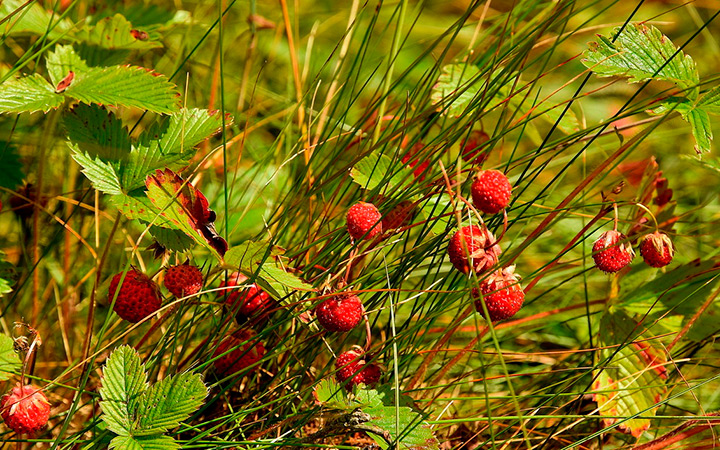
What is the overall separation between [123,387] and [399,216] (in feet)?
1.58

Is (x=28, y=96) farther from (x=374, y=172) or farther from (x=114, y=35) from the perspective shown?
(x=374, y=172)

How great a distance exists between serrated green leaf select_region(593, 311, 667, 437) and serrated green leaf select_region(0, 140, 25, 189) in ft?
3.79

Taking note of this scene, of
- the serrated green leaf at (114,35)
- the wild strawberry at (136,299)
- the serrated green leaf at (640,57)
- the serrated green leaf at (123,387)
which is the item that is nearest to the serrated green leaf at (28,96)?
the serrated green leaf at (114,35)

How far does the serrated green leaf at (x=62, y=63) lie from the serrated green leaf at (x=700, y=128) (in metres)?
1.04

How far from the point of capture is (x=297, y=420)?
1188mm

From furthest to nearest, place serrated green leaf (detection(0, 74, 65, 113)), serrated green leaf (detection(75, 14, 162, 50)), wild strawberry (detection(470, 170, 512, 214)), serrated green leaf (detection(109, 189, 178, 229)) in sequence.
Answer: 1. serrated green leaf (detection(75, 14, 162, 50))
2. serrated green leaf (detection(0, 74, 65, 113))
3. serrated green leaf (detection(109, 189, 178, 229))
4. wild strawberry (detection(470, 170, 512, 214))

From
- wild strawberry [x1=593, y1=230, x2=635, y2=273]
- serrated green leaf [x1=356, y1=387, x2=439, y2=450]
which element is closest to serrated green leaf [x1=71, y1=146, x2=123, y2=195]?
serrated green leaf [x1=356, y1=387, x2=439, y2=450]

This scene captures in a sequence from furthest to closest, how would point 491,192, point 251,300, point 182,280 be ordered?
point 251,300
point 182,280
point 491,192

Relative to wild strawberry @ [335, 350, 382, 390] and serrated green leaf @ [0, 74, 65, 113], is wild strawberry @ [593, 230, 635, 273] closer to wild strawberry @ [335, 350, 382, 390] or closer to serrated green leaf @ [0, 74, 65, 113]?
wild strawberry @ [335, 350, 382, 390]

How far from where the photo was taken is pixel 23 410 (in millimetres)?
999

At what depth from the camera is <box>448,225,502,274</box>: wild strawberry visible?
3.07 feet

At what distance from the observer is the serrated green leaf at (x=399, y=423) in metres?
0.99

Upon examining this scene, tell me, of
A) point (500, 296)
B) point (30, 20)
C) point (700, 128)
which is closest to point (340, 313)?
point (500, 296)

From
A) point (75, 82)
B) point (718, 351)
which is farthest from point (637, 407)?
point (75, 82)
